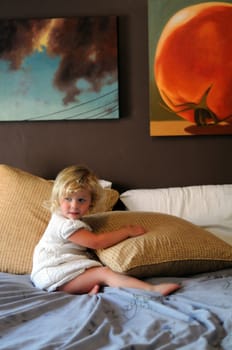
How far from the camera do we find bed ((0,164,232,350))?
118 cm

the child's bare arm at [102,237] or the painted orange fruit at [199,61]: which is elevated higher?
the painted orange fruit at [199,61]

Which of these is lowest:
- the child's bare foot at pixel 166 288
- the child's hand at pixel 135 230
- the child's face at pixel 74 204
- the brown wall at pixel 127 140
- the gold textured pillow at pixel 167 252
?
the child's bare foot at pixel 166 288

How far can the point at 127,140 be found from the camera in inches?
97.5

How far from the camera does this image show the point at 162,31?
7.87 ft

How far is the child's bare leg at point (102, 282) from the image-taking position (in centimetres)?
152

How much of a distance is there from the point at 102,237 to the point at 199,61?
121 cm

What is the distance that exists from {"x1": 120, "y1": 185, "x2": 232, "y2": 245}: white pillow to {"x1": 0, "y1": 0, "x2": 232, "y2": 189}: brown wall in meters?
0.15

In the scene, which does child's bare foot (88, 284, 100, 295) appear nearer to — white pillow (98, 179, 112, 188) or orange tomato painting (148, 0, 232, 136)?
white pillow (98, 179, 112, 188)

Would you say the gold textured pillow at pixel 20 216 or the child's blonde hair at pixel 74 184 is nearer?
the child's blonde hair at pixel 74 184

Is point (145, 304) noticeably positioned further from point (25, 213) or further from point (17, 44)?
point (17, 44)

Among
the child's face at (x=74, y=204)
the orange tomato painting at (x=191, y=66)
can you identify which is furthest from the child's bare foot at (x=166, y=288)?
the orange tomato painting at (x=191, y=66)

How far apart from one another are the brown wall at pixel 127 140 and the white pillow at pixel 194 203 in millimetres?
150

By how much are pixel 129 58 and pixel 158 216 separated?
3.41 feet

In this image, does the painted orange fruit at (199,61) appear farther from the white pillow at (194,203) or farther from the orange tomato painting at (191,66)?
the white pillow at (194,203)
